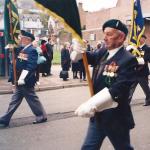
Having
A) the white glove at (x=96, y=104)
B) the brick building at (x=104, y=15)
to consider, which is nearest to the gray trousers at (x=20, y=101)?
the white glove at (x=96, y=104)

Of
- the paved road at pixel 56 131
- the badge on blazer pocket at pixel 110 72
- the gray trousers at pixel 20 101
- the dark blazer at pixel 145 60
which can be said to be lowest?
the paved road at pixel 56 131

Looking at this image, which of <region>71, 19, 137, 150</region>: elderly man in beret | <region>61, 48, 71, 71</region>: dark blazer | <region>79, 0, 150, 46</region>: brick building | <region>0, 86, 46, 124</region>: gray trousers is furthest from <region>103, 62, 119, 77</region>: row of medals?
<region>79, 0, 150, 46</region>: brick building

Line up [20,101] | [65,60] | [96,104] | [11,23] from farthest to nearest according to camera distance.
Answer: [65,60] < [11,23] < [20,101] < [96,104]

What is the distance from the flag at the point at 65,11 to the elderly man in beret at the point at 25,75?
148 inches

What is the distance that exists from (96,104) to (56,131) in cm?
366

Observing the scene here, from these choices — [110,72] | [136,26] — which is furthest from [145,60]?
[110,72]

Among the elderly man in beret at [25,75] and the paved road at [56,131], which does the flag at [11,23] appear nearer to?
the elderly man in beret at [25,75]

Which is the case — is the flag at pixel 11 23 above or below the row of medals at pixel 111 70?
above

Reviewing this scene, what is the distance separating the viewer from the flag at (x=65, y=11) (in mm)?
3877

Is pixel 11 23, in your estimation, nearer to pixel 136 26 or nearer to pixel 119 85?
pixel 136 26

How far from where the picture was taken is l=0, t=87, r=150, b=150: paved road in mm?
6457

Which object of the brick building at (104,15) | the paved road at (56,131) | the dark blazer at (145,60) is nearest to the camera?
the paved road at (56,131)

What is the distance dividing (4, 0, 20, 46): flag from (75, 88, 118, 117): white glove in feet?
15.3

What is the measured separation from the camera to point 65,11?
3.91 meters
